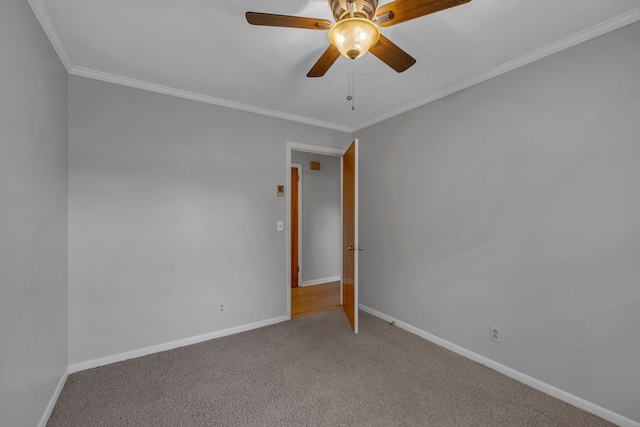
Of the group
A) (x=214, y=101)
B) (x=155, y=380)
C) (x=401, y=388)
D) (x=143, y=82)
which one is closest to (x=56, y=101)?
(x=143, y=82)

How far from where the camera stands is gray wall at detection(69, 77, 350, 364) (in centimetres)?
230

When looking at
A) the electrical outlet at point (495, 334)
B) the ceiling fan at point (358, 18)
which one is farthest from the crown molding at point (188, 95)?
the electrical outlet at point (495, 334)

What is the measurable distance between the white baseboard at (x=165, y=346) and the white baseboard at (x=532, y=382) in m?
1.60

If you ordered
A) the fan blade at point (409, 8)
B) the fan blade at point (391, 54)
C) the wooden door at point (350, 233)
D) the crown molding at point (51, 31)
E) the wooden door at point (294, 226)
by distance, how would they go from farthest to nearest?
the wooden door at point (294, 226) → the wooden door at point (350, 233) → the crown molding at point (51, 31) → the fan blade at point (391, 54) → the fan blade at point (409, 8)

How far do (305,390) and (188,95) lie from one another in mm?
2806

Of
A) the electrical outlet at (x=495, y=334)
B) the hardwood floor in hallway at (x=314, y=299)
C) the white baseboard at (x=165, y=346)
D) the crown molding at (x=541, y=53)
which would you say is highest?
the crown molding at (x=541, y=53)

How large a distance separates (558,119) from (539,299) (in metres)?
1.28

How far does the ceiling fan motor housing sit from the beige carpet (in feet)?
7.41

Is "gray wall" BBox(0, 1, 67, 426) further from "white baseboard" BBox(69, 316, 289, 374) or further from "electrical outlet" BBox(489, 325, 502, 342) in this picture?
"electrical outlet" BBox(489, 325, 502, 342)

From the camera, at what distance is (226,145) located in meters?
2.95

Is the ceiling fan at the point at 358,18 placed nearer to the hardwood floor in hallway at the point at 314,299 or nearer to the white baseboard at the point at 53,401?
the white baseboard at the point at 53,401

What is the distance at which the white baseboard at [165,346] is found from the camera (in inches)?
90.0

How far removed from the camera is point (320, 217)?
16.7 ft

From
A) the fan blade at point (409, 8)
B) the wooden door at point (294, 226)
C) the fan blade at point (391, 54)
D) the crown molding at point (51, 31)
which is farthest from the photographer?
the wooden door at point (294, 226)
